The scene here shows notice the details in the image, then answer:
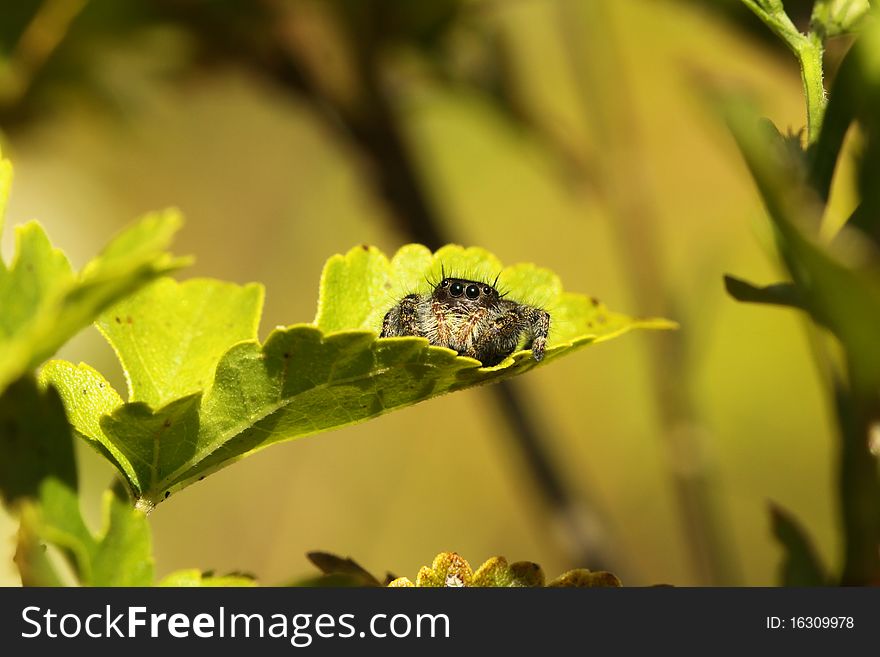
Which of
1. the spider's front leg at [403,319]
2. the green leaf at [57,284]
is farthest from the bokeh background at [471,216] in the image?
the green leaf at [57,284]

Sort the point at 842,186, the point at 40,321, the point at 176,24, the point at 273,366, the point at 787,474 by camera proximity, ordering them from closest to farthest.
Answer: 1. the point at 40,321
2. the point at 273,366
3. the point at 842,186
4. the point at 176,24
5. the point at 787,474

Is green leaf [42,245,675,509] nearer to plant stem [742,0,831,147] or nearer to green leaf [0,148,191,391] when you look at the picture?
green leaf [0,148,191,391]

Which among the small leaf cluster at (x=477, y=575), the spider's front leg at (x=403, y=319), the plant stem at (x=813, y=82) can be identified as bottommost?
the small leaf cluster at (x=477, y=575)

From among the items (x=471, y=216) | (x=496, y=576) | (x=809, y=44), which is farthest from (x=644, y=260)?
(x=471, y=216)

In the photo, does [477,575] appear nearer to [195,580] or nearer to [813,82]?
[195,580]

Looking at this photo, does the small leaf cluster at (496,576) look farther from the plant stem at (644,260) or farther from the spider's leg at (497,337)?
the plant stem at (644,260)

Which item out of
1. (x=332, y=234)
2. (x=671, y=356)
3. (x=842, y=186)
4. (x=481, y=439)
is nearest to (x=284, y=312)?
(x=332, y=234)

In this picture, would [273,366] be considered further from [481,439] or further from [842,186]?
[481,439]
